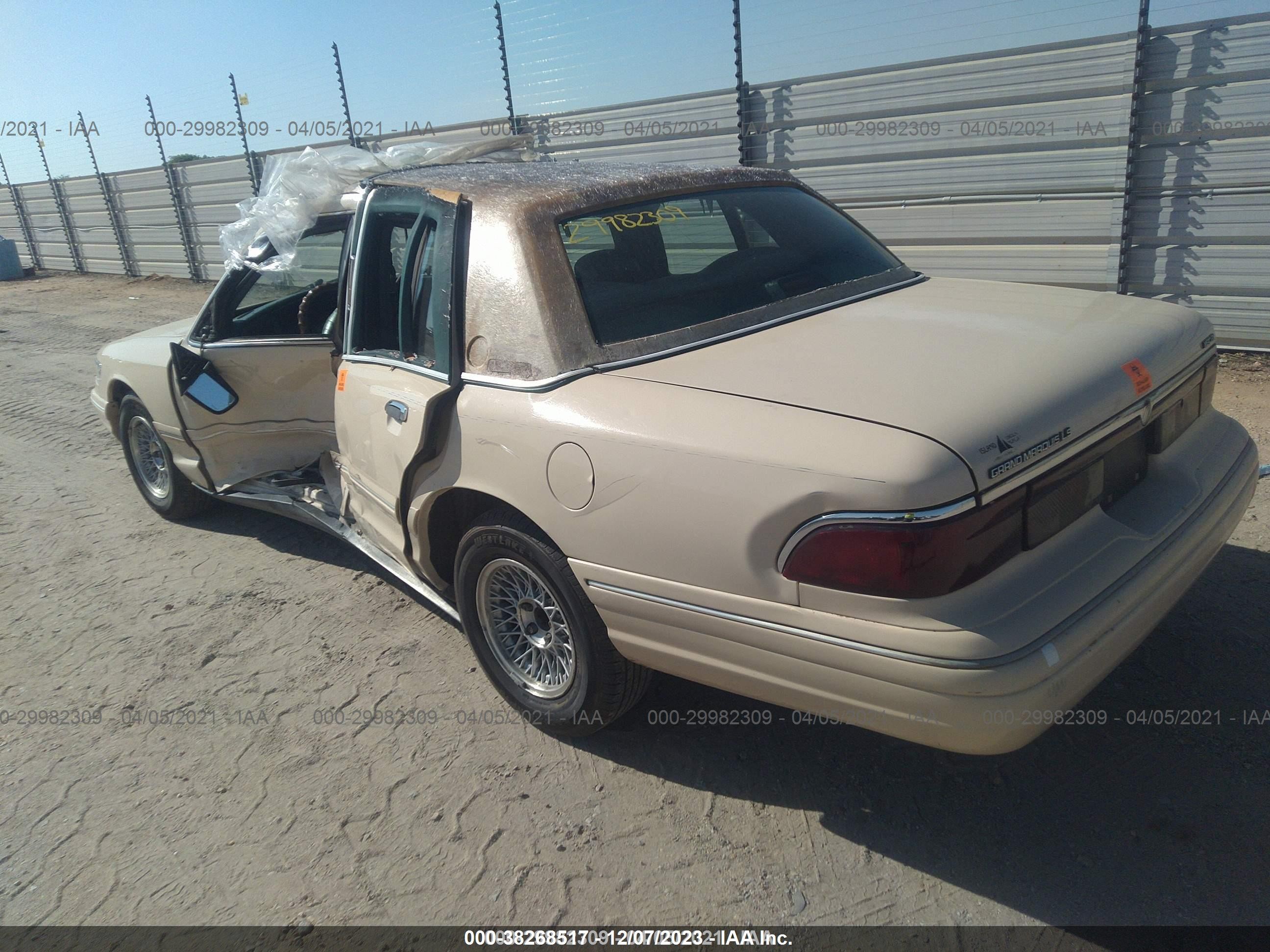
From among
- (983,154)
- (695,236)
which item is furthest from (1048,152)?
(695,236)

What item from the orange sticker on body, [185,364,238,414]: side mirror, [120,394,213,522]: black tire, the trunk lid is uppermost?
the trunk lid

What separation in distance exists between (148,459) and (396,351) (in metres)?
2.92

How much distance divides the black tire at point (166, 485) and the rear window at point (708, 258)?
3301 millimetres

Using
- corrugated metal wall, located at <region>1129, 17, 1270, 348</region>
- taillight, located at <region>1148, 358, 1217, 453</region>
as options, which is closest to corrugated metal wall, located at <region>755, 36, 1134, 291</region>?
corrugated metal wall, located at <region>1129, 17, 1270, 348</region>

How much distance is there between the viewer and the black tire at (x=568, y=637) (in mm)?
2760

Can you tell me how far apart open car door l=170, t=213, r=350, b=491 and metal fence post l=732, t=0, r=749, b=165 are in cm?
574

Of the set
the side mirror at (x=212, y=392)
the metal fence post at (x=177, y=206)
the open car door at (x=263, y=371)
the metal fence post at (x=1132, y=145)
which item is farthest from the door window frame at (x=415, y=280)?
the metal fence post at (x=177, y=206)

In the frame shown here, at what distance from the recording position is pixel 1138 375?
8.34ft

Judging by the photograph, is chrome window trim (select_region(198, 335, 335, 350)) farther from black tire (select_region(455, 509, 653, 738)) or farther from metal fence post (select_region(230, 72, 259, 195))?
metal fence post (select_region(230, 72, 259, 195))

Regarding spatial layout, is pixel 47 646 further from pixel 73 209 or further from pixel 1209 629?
pixel 73 209

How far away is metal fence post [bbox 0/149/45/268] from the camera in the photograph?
23219 millimetres

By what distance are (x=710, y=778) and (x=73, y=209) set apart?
23144 millimetres

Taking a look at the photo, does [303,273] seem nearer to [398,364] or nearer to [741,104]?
[398,364]

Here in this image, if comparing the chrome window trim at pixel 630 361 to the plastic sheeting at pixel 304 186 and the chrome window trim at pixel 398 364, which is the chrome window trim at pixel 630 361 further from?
the plastic sheeting at pixel 304 186
